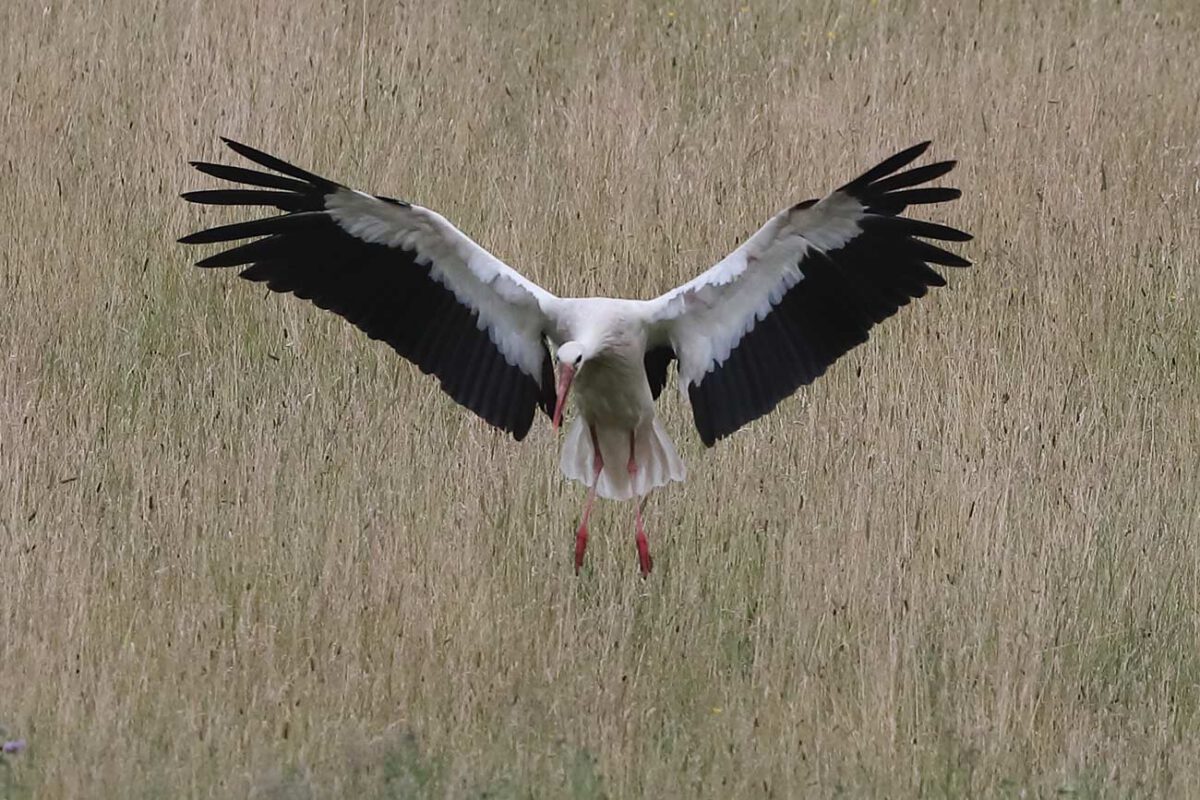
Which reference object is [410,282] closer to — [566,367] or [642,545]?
[566,367]

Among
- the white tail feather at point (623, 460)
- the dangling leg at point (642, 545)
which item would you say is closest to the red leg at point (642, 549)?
the dangling leg at point (642, 545)

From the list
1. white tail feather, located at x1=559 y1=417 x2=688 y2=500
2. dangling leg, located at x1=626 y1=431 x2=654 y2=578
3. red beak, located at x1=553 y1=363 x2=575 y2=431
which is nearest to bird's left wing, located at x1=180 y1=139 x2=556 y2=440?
white tail feather, located at x1=559 y1=417 x2=688 y2=500

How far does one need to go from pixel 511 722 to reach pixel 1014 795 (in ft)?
4.21

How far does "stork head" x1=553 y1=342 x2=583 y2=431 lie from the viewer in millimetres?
6266

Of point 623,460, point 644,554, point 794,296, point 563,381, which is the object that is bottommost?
point 644,554

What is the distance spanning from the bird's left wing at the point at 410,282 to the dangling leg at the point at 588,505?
11.7 inches

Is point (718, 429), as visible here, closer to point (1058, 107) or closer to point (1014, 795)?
point (1014, 795)

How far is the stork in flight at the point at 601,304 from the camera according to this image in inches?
250

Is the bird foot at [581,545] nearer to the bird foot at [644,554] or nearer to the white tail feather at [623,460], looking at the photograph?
the bird foot at [644,554]

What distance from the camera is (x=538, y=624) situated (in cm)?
578

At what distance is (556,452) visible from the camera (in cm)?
723

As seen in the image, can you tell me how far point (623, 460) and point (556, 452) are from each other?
0.32m

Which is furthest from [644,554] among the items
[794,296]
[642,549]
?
[794,296]

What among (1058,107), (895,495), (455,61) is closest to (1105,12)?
(1058,107)
